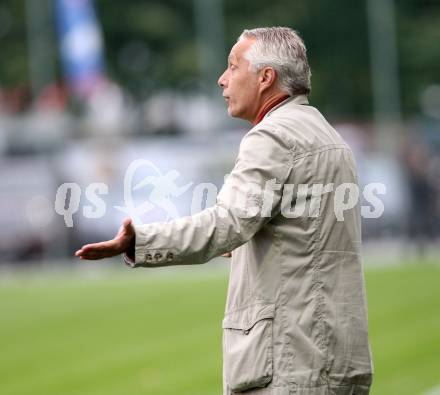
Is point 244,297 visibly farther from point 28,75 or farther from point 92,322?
point 28,75

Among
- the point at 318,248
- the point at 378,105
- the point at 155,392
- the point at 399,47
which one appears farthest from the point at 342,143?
the point at 399,47

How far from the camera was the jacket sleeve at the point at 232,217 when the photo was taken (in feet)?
13.3

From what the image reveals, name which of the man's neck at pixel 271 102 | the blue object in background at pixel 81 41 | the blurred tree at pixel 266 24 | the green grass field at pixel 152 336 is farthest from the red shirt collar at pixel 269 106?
the blurred tree at pixel 266 24

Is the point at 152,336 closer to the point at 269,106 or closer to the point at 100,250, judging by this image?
the point at 269,106

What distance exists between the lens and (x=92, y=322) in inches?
634

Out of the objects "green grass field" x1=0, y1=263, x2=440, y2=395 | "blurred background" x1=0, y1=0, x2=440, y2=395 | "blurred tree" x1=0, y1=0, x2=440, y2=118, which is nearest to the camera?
"green grass field" x1=0, y1=263, x2=440, y2=395

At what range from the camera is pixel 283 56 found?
443 centimetres

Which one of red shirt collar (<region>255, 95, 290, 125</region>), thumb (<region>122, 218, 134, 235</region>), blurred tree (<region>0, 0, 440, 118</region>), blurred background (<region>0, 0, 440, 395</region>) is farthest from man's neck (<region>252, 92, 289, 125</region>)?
blurred tree (<region>0, 0, 440, 118</region>)

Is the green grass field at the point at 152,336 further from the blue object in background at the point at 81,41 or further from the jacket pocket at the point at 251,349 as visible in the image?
the blue object in background at the point at 81,41

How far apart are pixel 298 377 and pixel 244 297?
34 centimetres

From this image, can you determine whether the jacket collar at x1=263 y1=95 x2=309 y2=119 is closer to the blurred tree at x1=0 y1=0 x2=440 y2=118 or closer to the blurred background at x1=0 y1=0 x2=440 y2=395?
the blurred background at x1=0 y1=0 x2=440 y2=395

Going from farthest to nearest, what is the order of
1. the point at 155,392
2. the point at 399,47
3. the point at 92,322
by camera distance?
1. the point at 399,47
2. the point at 92,322
3. the point at 155,392

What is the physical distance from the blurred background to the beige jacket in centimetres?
87

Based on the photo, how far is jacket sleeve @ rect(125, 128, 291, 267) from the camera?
4.06 m
